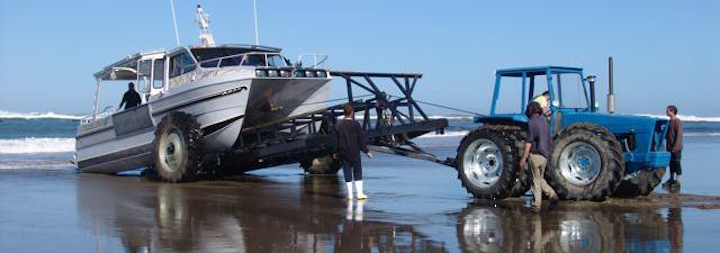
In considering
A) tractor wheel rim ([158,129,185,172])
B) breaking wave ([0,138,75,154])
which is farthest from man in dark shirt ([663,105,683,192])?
breaking wave ([0,138,75,154])

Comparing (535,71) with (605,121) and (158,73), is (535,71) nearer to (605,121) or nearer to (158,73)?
(605,121)

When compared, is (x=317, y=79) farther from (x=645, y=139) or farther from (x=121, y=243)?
(x=121, y=243)

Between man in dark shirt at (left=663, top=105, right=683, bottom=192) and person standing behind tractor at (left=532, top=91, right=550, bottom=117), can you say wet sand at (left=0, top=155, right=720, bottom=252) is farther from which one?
person standing behind tractor at (left=532, top=91, right=550, bottom=117)

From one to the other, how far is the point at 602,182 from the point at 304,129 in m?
6.23

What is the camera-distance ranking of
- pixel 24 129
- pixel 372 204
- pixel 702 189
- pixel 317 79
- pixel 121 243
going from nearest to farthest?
pixel 121 243 < pixel 372 204 < pixel 702 189 < pixel 317 79 < pixel 24 129

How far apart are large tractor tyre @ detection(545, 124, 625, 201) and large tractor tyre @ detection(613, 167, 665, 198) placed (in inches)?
38.5

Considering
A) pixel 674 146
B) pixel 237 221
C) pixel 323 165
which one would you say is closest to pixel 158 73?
pixel 323 165

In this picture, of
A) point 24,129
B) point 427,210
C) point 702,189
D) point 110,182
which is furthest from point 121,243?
point 24,129

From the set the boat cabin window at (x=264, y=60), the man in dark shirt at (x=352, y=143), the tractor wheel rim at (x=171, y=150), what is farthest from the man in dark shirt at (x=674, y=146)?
the tractor wheel rim at (x=171, y=150)

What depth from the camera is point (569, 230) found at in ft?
29.2

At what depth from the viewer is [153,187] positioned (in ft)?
48.3

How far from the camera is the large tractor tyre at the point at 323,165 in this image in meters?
17.8

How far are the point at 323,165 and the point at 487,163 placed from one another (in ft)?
20.1

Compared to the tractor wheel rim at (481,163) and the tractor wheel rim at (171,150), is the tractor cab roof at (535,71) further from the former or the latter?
the tractor wheel rim at (171,150)
